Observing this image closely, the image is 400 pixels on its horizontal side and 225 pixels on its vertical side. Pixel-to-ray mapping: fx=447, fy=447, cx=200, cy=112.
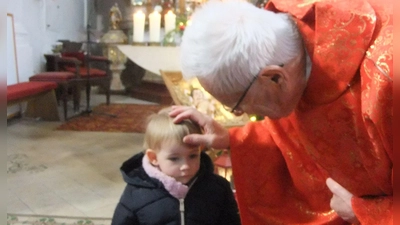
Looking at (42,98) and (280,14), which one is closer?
(280,14)

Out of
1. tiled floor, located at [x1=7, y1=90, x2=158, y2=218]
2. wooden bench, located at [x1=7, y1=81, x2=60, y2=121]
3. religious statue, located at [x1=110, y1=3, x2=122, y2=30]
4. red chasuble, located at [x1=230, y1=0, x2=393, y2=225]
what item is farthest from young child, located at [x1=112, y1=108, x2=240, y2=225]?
religious statue, located at [x1=110, y1=3, x2=122, y2=30]

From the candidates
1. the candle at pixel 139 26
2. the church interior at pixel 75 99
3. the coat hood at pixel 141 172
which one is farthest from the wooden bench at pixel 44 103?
the coat hood at pixel 141 172

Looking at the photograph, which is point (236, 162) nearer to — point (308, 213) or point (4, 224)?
point (308, 213)

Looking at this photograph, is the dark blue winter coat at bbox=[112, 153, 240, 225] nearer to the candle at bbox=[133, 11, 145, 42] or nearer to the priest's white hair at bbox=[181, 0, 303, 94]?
the priest's white hair at bbox=[181, 0, 303, 94]

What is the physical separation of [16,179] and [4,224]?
95.4 inches

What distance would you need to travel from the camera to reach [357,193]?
3.27ft

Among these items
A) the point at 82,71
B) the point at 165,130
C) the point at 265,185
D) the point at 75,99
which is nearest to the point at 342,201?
the point at 265,185

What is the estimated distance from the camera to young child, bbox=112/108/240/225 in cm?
125

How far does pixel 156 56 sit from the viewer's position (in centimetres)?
289

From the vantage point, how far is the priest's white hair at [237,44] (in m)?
0.86

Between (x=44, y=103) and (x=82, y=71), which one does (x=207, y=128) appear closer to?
(x=44, y=103)

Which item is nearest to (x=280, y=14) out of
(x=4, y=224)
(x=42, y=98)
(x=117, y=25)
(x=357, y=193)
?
(x=357, y=193)

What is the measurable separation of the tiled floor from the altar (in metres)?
0.69

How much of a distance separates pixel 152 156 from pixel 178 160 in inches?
3.3
